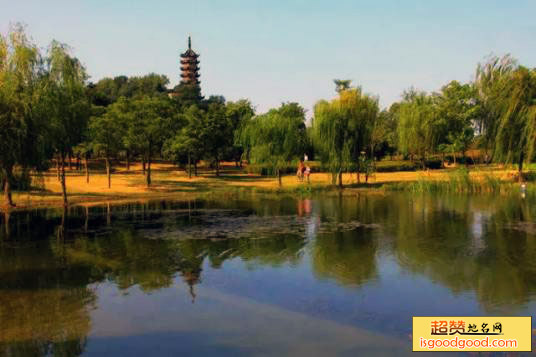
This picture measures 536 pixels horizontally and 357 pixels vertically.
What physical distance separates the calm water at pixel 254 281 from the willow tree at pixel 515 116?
1126 cm

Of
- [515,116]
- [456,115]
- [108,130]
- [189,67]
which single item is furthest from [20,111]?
[189,67]

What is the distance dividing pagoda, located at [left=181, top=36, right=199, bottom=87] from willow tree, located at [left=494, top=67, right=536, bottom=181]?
104 metres

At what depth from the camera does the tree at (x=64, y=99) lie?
101 feet

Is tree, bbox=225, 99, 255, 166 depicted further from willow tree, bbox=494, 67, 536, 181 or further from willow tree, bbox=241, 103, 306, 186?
willow tree, bbox=494, 67, 536, 181

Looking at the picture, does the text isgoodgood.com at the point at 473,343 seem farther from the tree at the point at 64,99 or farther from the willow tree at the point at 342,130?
the willow tree at the point at 342,130

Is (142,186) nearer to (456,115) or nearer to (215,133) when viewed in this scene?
(215,133)

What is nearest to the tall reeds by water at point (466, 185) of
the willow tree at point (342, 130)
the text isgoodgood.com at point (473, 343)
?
the willow tree at point (342, 130)

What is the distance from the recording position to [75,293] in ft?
42.7

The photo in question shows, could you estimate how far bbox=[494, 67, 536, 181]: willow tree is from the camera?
35.1 metres

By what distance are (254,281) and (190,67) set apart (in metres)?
125

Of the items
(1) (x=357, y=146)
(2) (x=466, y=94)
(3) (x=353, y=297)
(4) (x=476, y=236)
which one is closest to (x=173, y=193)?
(1) (x=357, y=146)

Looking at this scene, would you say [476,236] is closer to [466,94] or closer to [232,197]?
[232,197]

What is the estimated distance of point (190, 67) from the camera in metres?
134

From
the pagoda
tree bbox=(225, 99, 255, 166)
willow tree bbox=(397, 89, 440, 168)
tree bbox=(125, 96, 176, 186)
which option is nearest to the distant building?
the pagoda
